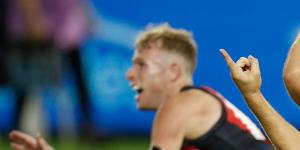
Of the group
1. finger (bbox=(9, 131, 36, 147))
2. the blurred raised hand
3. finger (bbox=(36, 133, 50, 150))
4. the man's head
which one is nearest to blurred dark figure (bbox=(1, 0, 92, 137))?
the man's head

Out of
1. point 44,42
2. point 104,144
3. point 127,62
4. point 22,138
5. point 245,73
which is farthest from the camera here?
point 44,42

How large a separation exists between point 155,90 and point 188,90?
53cm

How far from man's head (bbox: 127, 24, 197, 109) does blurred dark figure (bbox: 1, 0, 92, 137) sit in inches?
197

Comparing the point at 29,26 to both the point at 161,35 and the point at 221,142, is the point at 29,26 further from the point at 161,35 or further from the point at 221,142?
the point at 221,142

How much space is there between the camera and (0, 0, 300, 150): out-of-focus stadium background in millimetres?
10609

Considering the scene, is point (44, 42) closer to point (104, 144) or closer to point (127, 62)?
point (127, 62)

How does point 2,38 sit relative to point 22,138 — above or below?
above

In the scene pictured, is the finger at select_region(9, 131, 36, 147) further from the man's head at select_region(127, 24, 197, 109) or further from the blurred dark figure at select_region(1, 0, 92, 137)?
the blurred dark figure at select_region(1, 0, 92, 137)

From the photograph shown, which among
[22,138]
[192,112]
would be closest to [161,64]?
[192,112]

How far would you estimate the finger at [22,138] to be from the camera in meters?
5.04

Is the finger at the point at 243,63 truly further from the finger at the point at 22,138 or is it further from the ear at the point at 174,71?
the ear at the point at 174,71

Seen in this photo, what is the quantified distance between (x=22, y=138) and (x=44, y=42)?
6147mm

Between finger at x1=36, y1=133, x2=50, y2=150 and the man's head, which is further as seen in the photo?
the man's head

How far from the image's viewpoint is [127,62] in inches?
423
